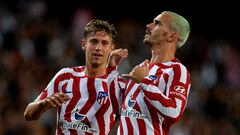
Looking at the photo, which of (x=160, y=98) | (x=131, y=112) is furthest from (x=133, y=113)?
(x=160, y=98)

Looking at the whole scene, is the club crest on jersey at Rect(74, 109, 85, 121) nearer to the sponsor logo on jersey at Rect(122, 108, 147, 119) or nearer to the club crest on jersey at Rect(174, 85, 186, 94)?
the sponsor logo on jersey at Rect(122, 108, 147, 119)

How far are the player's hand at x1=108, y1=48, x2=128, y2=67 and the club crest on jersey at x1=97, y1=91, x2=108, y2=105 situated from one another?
11.2 inches

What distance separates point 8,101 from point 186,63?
13.0ft

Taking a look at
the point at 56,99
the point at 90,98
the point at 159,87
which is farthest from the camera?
the point at 90,98

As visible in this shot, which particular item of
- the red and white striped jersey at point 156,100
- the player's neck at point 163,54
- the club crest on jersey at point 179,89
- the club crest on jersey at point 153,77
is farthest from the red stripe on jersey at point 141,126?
the player's neck at point 163,54

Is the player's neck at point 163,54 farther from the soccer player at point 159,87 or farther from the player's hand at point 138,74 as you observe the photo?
the player's hand at point 138,74

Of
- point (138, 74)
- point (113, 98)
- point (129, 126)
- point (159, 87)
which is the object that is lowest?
point (129, 126)

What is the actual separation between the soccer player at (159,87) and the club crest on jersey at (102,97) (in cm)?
17

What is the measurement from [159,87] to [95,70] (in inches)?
24.0

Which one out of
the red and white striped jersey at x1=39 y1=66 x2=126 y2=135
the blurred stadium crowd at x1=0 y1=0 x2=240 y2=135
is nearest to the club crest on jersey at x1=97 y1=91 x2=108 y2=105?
the red and white striped jersey at x1=39 y1=66 x2=126 y2=135

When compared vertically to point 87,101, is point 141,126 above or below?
below

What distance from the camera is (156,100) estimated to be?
21.2 ft

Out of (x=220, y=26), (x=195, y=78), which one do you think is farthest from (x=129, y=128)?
(x=220, y=26)

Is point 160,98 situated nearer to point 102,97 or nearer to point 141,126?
point 141,126
